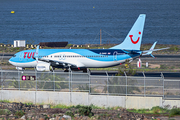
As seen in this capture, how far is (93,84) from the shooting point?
3053cm

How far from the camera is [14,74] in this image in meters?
32.6

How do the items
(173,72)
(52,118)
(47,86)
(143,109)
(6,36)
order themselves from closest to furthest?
(52,118), (143,109), (47,86), (173,72), (6,36)

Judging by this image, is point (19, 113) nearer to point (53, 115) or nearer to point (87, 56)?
point (53, 115)

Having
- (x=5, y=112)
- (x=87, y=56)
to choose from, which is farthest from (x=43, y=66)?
(x=5, y=112)

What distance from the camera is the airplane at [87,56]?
145 ft

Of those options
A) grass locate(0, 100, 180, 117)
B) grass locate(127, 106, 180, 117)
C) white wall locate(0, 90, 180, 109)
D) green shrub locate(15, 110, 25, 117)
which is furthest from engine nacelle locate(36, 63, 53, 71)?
grass locate(127, 106, 180, 117)

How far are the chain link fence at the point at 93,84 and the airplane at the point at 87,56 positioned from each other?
39.4ft

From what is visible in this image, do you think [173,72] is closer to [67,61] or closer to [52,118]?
[67,61]

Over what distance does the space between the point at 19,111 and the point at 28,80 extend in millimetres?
6130

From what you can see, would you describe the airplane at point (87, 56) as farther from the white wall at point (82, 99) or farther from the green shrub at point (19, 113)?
the green shrub at point (19, 113)

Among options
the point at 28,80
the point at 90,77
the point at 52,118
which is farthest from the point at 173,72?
the point at 52,118

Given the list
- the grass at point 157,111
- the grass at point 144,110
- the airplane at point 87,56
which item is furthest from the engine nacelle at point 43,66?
the grass at point 157,111

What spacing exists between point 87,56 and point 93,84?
49.6ft

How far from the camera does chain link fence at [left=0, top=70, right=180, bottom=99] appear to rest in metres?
29.7
